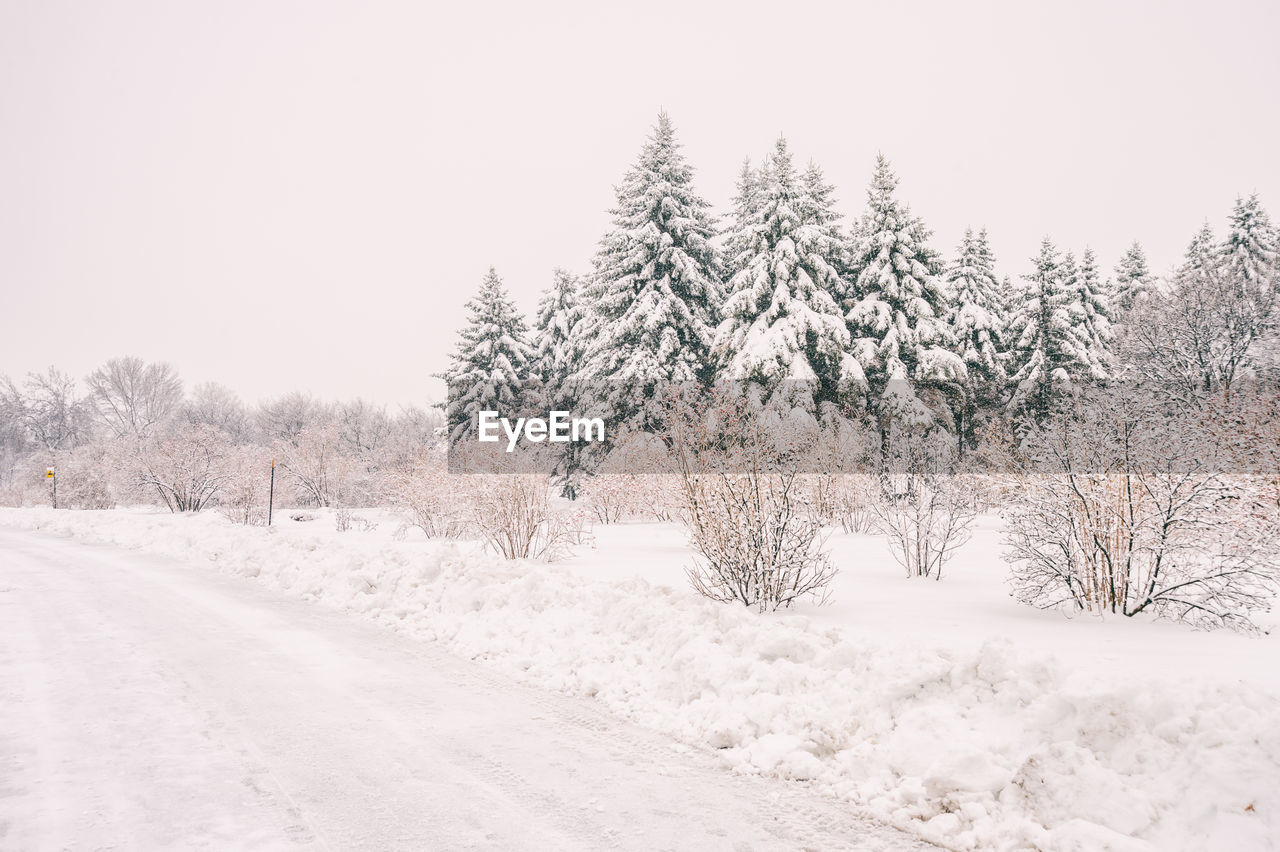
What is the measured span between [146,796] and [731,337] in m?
24.1

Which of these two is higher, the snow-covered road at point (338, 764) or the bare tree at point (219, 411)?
the bare tree at point (219, 411)

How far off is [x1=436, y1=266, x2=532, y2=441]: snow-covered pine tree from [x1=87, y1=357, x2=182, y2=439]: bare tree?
4324 cm

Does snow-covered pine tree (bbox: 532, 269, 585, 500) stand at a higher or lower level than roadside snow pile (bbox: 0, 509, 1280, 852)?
higher

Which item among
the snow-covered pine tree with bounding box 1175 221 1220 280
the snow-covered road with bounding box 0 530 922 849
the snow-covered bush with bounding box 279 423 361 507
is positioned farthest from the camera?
the snow-covered bush with bounding box 279 423 361 507

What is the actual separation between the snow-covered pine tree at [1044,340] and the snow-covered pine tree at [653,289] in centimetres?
1734

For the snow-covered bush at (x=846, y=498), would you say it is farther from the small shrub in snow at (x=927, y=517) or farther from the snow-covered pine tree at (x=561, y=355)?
the snow-covered pine tree at (x=561, y=355)

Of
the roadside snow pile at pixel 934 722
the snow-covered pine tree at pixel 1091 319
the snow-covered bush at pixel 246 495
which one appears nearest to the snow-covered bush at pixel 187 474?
the snow-covered bush at pixel 246 495

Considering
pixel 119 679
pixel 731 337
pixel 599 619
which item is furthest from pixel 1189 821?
pixel 731 337

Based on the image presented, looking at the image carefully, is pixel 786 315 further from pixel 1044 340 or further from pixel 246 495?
pixel 246 495

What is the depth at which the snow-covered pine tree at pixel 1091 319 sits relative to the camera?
3394cm

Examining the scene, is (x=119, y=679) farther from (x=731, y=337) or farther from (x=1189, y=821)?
(x=731, y=337)

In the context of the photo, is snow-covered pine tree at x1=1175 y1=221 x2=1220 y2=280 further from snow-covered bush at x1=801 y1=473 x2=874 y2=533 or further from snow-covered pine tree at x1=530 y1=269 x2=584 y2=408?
snow-covered pine tree at x1=530 y1=269 x2=584 y2=408

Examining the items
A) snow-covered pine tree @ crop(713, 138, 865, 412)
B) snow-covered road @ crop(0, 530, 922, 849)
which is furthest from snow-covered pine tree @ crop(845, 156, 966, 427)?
snow-covered road @ crop(0, 530, 922, 849)

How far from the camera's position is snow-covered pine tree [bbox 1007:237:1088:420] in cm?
3394
